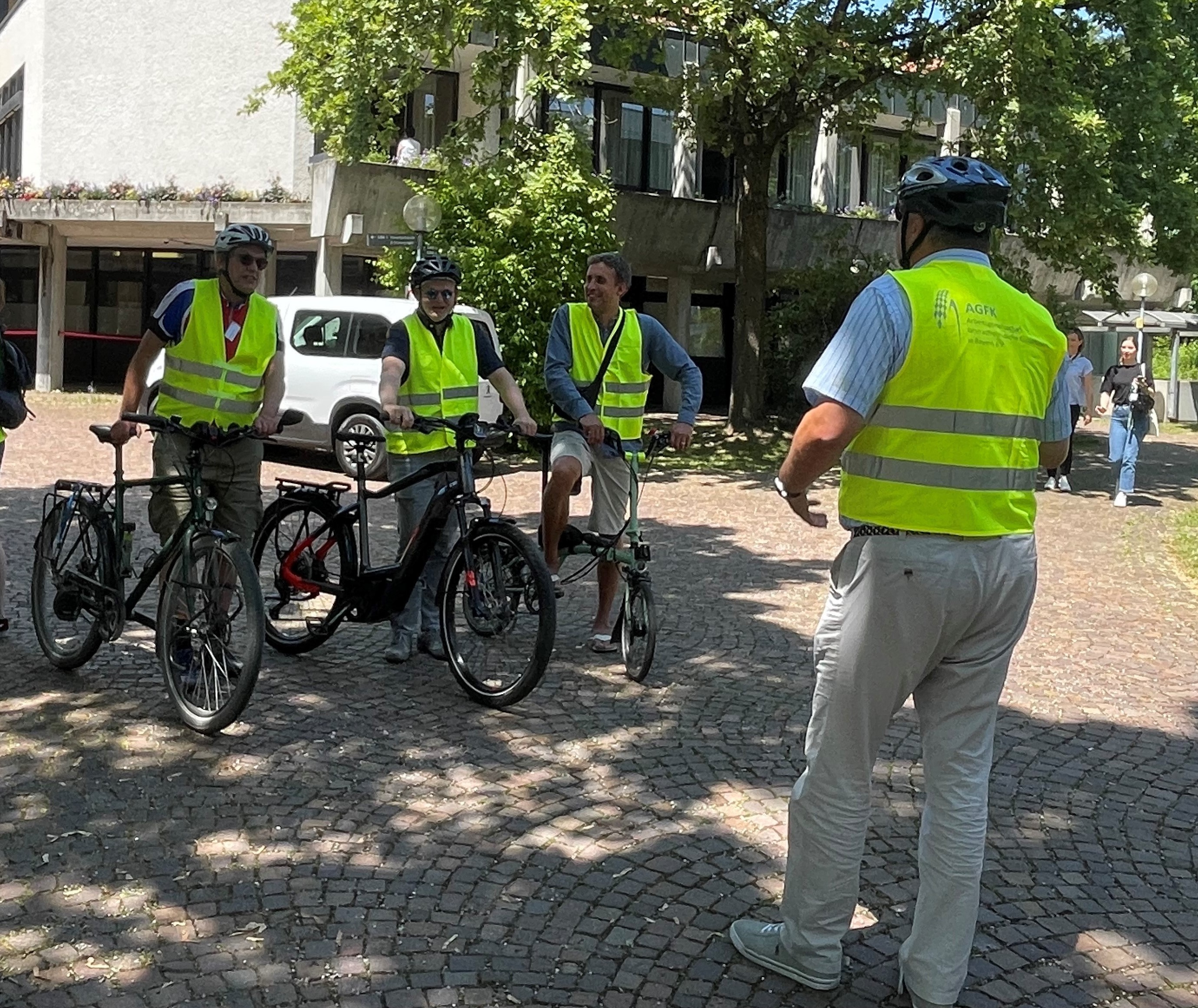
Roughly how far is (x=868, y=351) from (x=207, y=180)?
2530 cm

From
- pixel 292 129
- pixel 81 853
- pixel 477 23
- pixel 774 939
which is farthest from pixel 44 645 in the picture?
pixel 292 129

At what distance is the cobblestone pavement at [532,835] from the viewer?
3691mm

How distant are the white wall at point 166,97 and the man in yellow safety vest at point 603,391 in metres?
20.0

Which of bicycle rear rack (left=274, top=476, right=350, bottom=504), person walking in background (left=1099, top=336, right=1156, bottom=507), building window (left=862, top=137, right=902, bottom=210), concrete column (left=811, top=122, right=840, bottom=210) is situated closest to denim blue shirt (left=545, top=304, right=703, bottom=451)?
bicycle rear rack (left=274, top=476, right=350, bottom=504)

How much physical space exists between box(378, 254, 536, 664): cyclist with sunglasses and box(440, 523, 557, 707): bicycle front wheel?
1.56 ft

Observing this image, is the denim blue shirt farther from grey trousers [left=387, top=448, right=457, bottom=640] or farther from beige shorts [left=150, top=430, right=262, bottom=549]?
beige shorts [left=150, top=430, right=262, bottom=549]

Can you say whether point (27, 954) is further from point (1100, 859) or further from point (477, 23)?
point (477, 23)

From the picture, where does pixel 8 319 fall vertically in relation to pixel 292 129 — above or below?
below

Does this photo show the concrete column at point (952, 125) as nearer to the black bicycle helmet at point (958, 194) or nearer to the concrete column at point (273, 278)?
the concrete column at point (273, 278)

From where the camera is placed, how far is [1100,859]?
4680 millimetres

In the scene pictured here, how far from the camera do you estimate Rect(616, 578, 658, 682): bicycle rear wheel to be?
265 inches

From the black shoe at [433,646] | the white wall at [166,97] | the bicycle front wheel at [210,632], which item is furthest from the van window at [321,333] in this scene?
the bicycle front wheel at [210,632]

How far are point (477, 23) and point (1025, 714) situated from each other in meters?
14.9

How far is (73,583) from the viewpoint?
6414 mm
